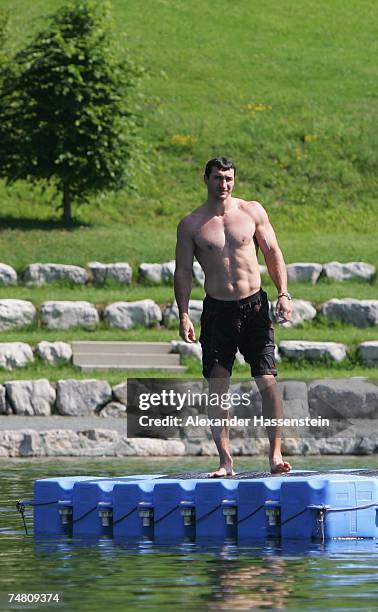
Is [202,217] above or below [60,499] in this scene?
above

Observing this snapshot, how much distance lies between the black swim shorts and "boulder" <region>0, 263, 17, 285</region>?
16.5 metres

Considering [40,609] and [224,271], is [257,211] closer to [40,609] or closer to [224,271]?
[224,271]

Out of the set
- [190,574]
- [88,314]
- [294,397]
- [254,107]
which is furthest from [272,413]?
[254,107]

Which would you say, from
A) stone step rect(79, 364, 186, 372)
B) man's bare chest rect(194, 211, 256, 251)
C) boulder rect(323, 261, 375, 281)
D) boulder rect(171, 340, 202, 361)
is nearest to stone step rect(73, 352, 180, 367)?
stone step rect(79, 364, 186, 372)

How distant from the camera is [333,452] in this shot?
2244 centimetres

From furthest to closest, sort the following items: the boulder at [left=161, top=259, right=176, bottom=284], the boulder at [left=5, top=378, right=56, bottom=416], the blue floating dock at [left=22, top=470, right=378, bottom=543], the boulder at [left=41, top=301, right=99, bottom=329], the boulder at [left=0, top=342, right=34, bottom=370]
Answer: the boulder at [left=161, top=259, right=176, bottom=284], the boulder at [left=41, top=301, right=99, bottom=329], the boulder at [left=0, top=342, right=34, bottom=370], the boulder at [left=5, top=378, right=56, bottom=416], the blue floating dock at [left=22, top=470, right=378, bottom=543]

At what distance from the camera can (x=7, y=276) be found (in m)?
29.7

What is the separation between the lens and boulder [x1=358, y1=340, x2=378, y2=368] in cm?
2642

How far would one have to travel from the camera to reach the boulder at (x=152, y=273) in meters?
29.9

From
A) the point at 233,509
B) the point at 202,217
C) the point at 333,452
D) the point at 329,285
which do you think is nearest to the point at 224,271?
the point at 202,217

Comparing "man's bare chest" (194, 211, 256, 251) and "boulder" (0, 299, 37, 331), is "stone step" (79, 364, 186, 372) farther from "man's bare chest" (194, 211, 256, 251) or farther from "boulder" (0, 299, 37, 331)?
"man's bare chest" (194, 211, 256, 251)

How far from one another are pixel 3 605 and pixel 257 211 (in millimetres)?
5318

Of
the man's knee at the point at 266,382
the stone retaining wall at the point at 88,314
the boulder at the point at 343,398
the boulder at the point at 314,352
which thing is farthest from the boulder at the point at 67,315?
the man's knee at the point at 266,382

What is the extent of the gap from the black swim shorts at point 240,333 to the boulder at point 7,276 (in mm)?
16507
